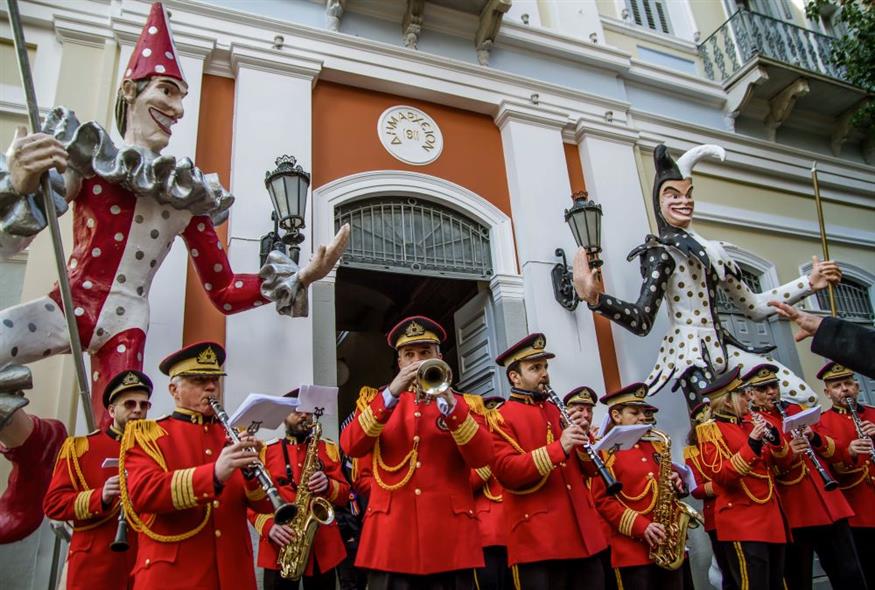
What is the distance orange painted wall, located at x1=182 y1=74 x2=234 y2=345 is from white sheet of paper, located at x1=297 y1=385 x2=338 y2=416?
6.70 ft

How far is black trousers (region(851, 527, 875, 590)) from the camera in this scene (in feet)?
19.6

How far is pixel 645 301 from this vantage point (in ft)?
21.0

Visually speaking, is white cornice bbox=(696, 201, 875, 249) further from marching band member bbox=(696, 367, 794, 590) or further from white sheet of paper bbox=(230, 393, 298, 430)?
white sheet of paper bbox=(230, 393, 298, 430)

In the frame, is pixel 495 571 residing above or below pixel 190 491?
below

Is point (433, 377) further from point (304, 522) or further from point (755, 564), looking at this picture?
point (755, 564)

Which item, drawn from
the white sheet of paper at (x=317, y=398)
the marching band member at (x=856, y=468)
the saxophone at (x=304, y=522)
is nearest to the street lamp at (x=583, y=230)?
the marching band member at (x=856, y=468)

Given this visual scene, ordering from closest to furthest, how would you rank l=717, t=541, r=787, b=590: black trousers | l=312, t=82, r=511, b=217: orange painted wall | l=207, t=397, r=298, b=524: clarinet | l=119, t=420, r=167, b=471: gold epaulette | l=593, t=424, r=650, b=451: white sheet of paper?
l=207, t=397, r=298, b=524: clarinet → l=119, t=420, r=167, b=471: gold epaulette → l=593, t=424, r=650, b=451: white sheet of paper → l=717, t=541, r=787, b=590: black trousers → l=312, t=82, r=511, b=217: orange painted wall

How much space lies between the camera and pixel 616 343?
24.6 feet

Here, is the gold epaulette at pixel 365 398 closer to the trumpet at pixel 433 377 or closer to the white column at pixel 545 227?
the trumpet at pixel 433 377

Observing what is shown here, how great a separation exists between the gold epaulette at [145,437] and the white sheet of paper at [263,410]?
378 millimetres

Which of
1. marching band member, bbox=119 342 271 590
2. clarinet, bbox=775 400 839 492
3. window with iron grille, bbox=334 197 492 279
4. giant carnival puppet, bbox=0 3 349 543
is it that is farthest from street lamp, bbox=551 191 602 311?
marching band member, bbox=119 342 271 590

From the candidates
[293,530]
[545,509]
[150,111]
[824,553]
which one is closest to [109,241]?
[150,111]

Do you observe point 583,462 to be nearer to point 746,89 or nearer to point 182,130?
point 182,130

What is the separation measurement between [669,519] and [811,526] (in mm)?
1339
